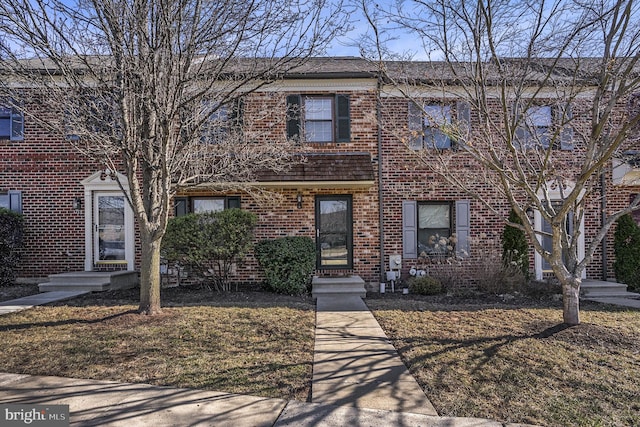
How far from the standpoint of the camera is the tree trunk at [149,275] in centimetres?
570

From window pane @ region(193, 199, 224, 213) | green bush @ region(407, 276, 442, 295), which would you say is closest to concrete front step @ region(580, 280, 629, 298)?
green bush @ region(407, 276, 442, 295)

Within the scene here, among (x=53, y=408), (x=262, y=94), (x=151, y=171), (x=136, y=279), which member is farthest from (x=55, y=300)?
(x=262, y=94)

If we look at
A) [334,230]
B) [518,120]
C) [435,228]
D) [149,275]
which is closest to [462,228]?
[435,228]

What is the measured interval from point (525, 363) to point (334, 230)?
Result: 5.82 metres

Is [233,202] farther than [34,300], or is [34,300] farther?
[233,202]

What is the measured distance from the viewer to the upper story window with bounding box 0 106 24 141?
364 inches

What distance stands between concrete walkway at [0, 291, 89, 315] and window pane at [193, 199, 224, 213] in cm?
302

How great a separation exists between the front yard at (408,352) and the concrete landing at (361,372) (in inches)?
4.9

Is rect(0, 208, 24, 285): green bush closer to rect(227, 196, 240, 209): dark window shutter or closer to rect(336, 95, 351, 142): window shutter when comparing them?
rect(227, 196, 240, 209): dark window shutter

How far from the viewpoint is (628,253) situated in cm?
908

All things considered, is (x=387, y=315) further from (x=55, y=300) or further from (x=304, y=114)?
(x=55, y=300)

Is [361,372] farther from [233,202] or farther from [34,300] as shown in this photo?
[34,300]

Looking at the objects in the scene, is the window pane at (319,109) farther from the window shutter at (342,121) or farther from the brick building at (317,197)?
the window shutter at (342,121)

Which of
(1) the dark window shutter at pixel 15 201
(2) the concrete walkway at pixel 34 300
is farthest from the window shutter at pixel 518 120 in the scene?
(1) the dark window shutter at pixel 15 201
